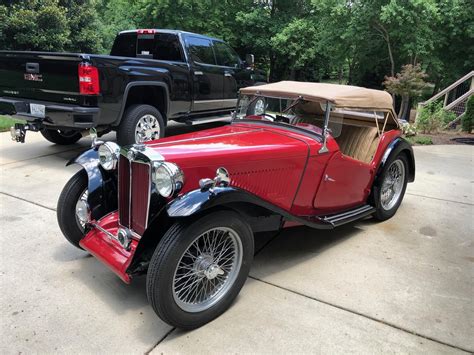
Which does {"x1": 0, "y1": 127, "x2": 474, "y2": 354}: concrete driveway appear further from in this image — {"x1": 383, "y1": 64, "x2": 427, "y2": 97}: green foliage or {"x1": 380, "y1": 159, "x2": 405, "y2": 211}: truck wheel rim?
{"x1": 383, "y1": 64, "x2": 427, "y2": 97}: green foliage

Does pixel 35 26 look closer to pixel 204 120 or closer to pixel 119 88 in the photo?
pixel 204 120

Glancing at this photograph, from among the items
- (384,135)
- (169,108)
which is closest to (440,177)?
(384,135)

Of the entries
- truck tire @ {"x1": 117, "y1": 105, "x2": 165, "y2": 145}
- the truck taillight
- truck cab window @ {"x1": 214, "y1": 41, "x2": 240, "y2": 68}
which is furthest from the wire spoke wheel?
truck cab window @ {"x1": 214, "y1": 41, "x2": 240, "y2": 68}

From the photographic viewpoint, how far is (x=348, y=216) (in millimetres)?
3887

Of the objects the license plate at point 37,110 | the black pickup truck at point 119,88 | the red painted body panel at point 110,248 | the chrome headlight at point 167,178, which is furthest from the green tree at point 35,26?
the chrome headlight at point 167,178

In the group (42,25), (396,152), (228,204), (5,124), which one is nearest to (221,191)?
(228,204)

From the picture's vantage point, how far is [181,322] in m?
2.55

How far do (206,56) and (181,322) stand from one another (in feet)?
20.9

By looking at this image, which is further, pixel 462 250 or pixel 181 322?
pixel 462 250

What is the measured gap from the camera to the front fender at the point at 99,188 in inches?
126

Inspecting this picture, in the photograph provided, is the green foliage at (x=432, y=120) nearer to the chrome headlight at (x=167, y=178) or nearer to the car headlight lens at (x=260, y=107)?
the car headlight lens at (x=260, y=107)

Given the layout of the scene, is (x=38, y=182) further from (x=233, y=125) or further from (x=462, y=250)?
(x=462, y=250)

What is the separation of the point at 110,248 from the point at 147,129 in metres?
3.76

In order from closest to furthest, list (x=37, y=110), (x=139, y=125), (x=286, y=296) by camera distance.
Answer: (x=286, y=296)
(x=37, y=110)
(x=139, y=125)
